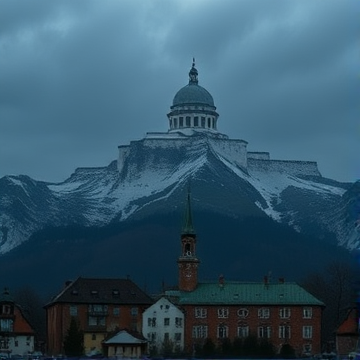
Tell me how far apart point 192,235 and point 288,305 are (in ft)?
40.0

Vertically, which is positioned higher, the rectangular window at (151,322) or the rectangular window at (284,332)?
the rectangular window at (151,322)

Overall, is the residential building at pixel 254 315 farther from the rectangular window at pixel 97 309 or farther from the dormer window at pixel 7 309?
the dormer window at pixel 7 309

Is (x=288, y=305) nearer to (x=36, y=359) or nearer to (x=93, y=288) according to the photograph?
(x=93, y=288)

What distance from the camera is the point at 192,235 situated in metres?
146

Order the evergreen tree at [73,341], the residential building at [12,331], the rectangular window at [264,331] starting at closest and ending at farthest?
the evergreen tree at [73,341], the residential building at [12,331], the rectangular window at [264,331]

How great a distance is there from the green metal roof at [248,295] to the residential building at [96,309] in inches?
187

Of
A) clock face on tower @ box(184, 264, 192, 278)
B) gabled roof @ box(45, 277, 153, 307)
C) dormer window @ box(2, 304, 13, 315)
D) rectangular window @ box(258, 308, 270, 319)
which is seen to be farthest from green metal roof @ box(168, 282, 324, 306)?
dormer window @ box(2, 304, 13, 315)

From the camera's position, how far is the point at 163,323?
458ft

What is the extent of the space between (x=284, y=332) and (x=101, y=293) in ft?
58.4

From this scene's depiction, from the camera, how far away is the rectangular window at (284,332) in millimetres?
141250

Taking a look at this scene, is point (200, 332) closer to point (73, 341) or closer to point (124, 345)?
point (124, 345)

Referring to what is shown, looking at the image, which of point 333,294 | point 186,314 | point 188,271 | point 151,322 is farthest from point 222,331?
point 333,294

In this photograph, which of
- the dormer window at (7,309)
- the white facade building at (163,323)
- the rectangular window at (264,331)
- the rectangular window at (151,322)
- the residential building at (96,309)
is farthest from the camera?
the rectangular window at (264,331)

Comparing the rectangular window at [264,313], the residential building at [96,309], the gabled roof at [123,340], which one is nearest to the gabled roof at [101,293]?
the residential building at [96,309]
